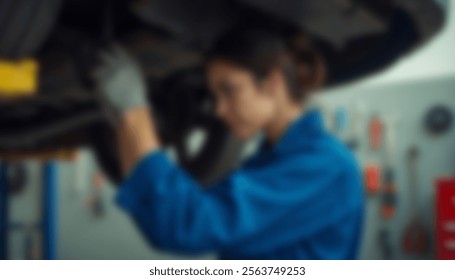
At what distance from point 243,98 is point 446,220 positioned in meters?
0.43

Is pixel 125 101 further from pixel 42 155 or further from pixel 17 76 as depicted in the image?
pixel 42 155

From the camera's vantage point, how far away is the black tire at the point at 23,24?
692 millimetres

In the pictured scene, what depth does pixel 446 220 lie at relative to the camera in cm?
95

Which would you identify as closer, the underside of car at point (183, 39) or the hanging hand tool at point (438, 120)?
the underside of car at point (183, 39)

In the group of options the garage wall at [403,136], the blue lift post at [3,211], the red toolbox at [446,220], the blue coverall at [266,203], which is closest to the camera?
the blue coverall at [266,203]

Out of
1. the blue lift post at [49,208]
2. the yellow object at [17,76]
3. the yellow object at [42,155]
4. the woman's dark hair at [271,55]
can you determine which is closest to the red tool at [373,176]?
the woman's dark hair at [271,55]

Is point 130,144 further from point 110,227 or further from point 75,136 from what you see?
point 75,136

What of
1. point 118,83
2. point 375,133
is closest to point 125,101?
point 118,83

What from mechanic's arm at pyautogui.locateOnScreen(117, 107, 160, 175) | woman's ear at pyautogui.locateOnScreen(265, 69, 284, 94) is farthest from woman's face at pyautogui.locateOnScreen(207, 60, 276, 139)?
mechanic's arm at pyautogui.locateOnScreen(117, 107, 160, 175)

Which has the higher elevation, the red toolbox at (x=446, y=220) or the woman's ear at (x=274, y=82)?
the woman's ear at (x=274, y=82)

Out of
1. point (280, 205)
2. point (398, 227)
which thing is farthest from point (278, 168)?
point (398, 227)

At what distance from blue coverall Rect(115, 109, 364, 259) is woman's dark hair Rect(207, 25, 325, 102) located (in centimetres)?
7

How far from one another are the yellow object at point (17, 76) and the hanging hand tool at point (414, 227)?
Answer: 70 centimetres

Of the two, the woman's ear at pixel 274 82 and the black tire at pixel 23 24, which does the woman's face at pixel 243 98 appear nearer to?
the woman's ear at pixel 274 82
